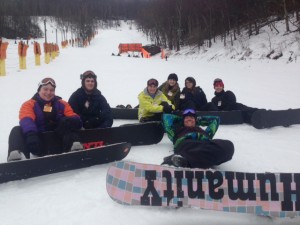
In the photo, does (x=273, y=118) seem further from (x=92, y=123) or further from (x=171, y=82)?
(x=92, y=123)

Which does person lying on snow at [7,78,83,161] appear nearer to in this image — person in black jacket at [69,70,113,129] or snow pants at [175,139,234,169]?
person in black jacket at [69,70,113,129]

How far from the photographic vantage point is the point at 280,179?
2281 millimetres

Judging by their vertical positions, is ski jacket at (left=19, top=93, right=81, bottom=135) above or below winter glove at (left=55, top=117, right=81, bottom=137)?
above

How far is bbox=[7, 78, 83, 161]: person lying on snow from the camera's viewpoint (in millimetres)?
3297

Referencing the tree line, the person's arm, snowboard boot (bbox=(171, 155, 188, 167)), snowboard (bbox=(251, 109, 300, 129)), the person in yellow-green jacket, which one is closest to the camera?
snowboard boot (bbox=(171, 155, 188, 167))

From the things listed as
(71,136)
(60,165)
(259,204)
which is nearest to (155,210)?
(259,204)

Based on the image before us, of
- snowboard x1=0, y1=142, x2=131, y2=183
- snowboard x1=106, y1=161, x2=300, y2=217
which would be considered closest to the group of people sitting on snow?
snowboard x1=0, y1=142, x2=131, y2=183

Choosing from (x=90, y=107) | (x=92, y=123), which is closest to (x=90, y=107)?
(x=90, y=107)

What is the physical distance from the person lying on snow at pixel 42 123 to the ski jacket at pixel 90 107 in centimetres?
34

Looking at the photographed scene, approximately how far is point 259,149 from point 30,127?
9.54 ft

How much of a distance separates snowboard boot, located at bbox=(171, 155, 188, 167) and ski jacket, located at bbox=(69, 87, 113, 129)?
62.1 inches

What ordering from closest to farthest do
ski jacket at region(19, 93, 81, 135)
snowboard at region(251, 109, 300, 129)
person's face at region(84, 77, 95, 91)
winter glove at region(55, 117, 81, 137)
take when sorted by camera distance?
ski jacket at region(19, 93, 81, 135) → winter glove at region(55, 117, 81, 137) → person's face at region(84, 77, 95, 91) → snowboard at region(251, 109, 300, 129)

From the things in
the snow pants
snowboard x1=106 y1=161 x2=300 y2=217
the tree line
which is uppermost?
the tree line

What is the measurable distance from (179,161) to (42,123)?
181 centimetres
